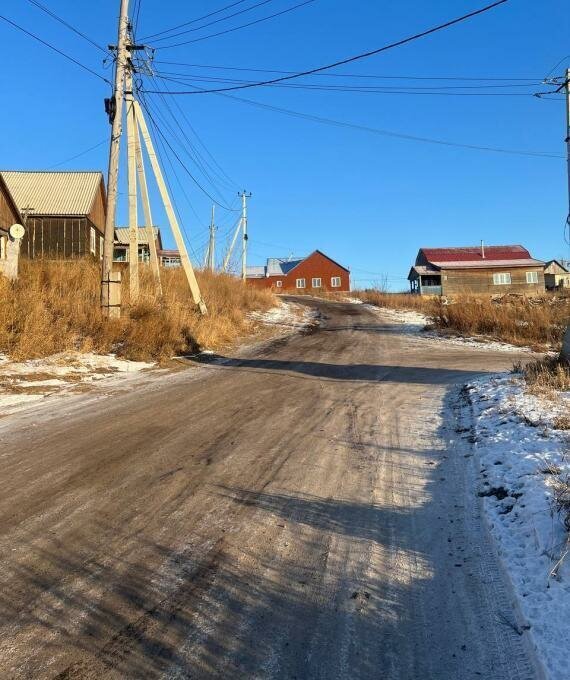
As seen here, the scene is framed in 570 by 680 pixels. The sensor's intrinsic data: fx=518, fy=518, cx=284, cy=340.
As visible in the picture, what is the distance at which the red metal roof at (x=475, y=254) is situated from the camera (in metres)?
55.8

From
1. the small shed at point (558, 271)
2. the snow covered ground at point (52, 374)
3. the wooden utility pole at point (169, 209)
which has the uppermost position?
the small shed at point (558, 271)

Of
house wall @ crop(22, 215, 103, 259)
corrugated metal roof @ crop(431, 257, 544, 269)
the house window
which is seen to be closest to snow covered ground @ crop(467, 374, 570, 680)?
house wall @ crop(22, 215, 103, 259)

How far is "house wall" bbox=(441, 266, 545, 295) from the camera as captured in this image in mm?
53281

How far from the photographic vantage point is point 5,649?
8.13ft

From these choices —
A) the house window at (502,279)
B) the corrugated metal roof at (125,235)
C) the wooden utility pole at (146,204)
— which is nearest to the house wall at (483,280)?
the house window at (502,279)

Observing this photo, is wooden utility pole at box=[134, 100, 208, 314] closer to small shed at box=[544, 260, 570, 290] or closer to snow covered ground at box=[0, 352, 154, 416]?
snow covered ground at box=[0, 352, 154, 416]

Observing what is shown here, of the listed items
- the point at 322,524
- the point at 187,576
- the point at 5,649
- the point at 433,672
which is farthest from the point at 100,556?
the point at 433,672

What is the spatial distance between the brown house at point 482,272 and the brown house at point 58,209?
3283 cm

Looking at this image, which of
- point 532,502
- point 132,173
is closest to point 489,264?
point 132,173

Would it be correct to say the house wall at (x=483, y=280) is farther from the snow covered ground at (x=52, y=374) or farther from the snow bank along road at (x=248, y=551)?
the snow bank along road at (x=248, y=551)

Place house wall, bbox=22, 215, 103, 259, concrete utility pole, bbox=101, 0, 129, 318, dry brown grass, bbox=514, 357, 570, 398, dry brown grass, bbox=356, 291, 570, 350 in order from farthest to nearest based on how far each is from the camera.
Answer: house wall, bbox=22, 215, 103, 259
dry brown grass, bbox=356, 291, 570, 350
concrete utility pole, bbox=101, 0, 129, 318
dry brown grass, bbox=514, 357, 570, 398

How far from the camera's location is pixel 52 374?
9.70 meters

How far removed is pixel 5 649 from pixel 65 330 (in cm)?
1015

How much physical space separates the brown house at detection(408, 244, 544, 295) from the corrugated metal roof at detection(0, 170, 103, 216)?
1299 inches
